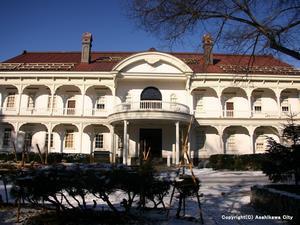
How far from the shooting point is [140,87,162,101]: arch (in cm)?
2883

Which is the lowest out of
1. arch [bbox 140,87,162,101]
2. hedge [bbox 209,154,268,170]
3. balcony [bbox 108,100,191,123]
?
hedge [bbox 209,154,268,170]

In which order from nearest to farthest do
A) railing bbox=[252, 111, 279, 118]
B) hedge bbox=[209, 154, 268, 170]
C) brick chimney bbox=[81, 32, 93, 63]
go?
hedge bbox=[209, 154, 268, 170]
railing bbox=[252, 111, 279, 118]
brick chimney bbox=[81, 32, 93, 63]

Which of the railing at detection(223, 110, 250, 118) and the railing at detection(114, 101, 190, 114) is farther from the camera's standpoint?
the railing at detection(223, 110, 250, 118)

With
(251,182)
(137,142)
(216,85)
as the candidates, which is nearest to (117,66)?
(137,142)

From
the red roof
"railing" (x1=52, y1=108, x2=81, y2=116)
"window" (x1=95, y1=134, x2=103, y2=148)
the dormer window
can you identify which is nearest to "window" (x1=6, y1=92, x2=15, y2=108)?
the red roof

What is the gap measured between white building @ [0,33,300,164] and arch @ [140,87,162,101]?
0.31 ft

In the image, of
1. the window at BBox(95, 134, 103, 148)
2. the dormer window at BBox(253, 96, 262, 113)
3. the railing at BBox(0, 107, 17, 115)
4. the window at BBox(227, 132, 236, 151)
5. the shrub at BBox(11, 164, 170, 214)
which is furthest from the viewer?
the dormer window at BBox(253, 96, 262, 113)

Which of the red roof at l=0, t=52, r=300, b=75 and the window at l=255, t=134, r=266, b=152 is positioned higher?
the red roof at l=0, t=52, r=300, b=75

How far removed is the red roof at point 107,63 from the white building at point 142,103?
18 cm

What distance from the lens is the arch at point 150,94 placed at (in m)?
28.8

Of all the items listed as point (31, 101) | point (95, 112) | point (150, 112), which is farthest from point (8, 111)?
point (150, 112)

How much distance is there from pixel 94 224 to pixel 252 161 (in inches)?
676

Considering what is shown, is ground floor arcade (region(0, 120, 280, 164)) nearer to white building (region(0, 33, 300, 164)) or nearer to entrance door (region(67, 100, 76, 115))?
white building (region(0, 33, 300, 164))

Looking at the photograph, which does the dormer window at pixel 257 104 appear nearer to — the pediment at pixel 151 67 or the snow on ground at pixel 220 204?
the pediment at pixel 151 67
